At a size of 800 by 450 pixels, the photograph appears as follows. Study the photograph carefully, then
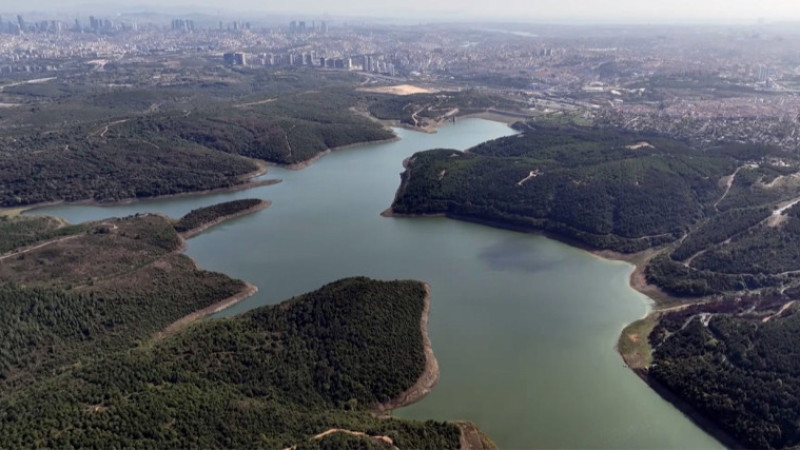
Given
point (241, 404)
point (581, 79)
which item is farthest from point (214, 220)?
point (581, 79)

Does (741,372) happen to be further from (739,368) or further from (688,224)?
(688,224)

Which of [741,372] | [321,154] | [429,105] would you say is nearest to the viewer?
[741,372]

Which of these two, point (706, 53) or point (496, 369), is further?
point (706, 53)

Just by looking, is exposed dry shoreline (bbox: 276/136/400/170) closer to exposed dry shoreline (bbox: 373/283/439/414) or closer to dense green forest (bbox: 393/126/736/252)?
dense green forest (bbox: 393/126/736/252)


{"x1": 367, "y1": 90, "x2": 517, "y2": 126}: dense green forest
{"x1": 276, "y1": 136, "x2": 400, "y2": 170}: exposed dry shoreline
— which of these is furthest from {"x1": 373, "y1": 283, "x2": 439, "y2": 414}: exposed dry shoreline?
{"x1": 367, "y1": 90, "x2": 517, "y2": 126}: dense green forest

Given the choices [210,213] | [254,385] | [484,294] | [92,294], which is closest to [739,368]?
[484,294]

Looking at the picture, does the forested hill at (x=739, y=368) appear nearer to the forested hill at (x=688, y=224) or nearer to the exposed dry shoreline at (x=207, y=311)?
the forested hill at (x=688, y=224)

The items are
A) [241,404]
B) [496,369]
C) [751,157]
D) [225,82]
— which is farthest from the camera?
[225,82]

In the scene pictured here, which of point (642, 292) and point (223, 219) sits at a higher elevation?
point (642, 292)

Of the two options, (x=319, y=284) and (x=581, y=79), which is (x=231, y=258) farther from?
(x=581, y=79)
